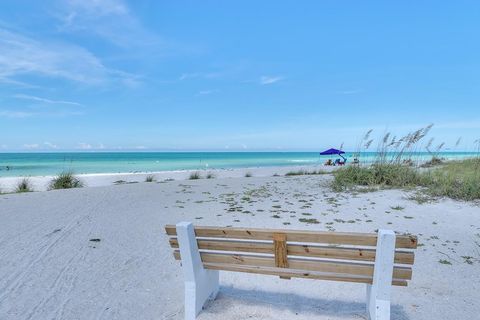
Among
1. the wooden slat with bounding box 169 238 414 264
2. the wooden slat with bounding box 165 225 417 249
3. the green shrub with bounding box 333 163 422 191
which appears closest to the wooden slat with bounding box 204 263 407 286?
the wooden slat with bounding box 169 238 414 264

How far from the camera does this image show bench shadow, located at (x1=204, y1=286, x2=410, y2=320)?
3133mm

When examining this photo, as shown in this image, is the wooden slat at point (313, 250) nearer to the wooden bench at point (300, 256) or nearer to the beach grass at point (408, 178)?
the wooden bench at point (300, 256)

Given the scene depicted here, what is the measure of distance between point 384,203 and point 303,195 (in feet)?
6.37

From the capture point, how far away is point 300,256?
267 centimetres

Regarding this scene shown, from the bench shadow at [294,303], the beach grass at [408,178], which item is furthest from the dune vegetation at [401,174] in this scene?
the bench shadow at [294,303]

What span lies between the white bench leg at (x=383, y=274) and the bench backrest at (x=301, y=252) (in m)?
0.06

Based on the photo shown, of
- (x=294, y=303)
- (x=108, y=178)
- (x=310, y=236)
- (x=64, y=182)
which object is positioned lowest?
(x=294, y=303)

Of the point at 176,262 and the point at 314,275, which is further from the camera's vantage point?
the point at 176,262

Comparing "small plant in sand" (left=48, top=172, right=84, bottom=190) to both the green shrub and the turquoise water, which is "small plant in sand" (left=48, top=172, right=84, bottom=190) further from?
the green shrub

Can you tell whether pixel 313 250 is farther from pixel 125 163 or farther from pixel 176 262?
pixel 125 163

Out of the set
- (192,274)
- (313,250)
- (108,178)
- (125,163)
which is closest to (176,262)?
(192,274)

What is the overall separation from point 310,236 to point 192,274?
3.44 feet

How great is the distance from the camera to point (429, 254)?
4562mm

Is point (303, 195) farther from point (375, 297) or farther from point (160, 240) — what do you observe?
point (375, 297)
